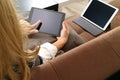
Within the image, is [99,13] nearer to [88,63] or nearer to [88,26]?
[88,26]

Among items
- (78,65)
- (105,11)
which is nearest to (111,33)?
(78,65)

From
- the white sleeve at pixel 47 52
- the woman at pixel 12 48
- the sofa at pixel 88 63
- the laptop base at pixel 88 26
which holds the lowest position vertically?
the laptop base at pixel 88 26

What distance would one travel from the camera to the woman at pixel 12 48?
0.79 m

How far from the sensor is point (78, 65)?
1.04m

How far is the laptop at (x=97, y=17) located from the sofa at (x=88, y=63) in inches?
15.9

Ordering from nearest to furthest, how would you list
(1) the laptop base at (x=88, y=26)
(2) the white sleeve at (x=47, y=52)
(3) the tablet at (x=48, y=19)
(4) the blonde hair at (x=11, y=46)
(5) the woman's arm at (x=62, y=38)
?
(4) the blonde hair at (x=11, y=46), (2) the white sleeve at (x=47, y=52), (5) the woman's arm at (x=62, y=38), (3) the tablet at (x=48, y=19), (1) the laptop base at (x=88, y=26)

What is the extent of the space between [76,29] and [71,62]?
0.64 m

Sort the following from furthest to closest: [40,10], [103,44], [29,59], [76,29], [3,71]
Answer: [76,29] → [40,10] → [103,44] → [29,59] → [3,71]

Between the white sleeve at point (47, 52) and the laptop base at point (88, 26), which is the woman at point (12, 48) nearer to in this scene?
the white sleeve at point (47, 52)

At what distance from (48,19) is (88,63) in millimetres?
562

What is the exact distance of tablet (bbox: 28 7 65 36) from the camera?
1.47 meters

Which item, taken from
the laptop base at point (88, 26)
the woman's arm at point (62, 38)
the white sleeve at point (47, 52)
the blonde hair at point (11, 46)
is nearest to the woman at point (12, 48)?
the blonde hair at point (11, 46)

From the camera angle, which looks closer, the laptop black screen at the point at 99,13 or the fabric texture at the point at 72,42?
the fabric texture at the point at 72,42

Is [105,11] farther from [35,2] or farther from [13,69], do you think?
[13,69]
